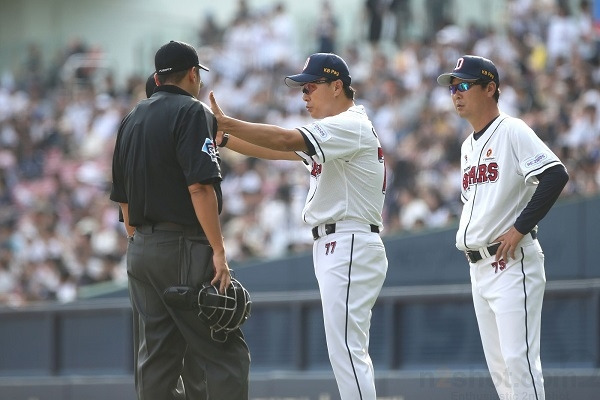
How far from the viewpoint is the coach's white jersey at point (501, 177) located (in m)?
5.36

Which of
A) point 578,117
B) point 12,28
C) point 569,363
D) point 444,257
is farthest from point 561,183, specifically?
point 12,28

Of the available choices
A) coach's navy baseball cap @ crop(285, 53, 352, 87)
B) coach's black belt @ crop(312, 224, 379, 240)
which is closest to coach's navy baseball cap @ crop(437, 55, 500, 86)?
coach's navy baseball cap @ crop(285, 53, 352, 87)

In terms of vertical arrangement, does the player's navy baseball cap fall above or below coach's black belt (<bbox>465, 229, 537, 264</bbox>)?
above

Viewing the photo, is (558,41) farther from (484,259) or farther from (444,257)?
(484,259)

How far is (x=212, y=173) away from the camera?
16.1ft

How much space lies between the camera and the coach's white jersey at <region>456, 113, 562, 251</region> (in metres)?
5.36

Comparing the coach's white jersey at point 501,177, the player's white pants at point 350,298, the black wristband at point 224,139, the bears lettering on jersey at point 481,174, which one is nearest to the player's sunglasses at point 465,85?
the coach's white jersey at point 501,177

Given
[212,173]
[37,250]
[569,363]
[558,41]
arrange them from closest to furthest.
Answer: [212,173], [569,363], [558,41], [37,250]

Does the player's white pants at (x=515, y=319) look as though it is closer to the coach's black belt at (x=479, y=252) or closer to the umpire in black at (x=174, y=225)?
the coach's black belt at (x=479, y=252)

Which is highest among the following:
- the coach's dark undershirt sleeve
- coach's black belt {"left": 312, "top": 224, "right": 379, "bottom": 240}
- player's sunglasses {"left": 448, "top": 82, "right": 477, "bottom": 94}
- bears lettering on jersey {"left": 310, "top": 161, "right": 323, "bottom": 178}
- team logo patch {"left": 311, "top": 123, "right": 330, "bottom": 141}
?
player's sunglasses {"left": 448, "top": 82, "right": 477, "bottom": 94}

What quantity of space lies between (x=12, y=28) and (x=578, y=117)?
43.4ft

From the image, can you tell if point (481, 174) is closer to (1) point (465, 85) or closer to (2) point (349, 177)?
(1) point (465, 85)

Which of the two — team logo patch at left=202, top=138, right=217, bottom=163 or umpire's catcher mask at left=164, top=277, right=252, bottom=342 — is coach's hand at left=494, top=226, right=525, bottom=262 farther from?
team logo patch at left=202, top=138, right=217, bottom=163

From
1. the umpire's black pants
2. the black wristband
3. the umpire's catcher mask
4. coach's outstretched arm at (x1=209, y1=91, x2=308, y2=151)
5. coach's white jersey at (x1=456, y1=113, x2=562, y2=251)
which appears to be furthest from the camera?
the black wristband
